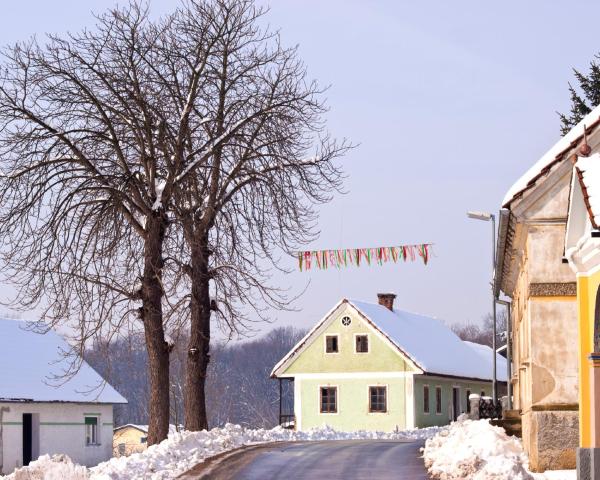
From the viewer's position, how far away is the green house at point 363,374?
5278cm

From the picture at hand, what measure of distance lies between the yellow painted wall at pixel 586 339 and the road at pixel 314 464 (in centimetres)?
351

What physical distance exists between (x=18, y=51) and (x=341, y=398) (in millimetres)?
30912

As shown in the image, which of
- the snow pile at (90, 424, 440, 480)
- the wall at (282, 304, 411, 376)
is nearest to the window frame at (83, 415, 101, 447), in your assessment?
the wall at (282, 304, 411, 376)

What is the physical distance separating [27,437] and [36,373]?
3126 millimetres

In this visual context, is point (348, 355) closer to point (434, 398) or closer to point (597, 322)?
point (434, 398)

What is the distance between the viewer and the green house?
52781 millimetres

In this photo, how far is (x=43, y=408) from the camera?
152 feet

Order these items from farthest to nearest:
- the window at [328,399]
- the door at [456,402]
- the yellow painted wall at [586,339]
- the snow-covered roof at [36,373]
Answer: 1. the door at [456,402]
2. the window at [328,399]
3. the snow-covered roof at [36,373]
4. the yellow painted wall at [586,339]

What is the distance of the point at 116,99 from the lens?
2708 cm

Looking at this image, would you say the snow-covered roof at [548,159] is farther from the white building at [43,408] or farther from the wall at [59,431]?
the wall at [59,431]

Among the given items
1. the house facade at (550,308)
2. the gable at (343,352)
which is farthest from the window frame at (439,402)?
the house facade at (550,308)

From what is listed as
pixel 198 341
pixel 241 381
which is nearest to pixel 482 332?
pixel 241 381

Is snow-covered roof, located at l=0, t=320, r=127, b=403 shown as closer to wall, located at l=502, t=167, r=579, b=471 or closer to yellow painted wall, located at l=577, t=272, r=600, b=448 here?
wall, located at l=502, t=167, r=579, b=471

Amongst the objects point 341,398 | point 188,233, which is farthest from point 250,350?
point 188,233
